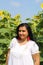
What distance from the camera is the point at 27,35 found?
4496 millimetres

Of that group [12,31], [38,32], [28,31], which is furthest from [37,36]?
[28,31]

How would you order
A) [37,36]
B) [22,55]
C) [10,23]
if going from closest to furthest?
[22,55]
[37,36]
[10,23]

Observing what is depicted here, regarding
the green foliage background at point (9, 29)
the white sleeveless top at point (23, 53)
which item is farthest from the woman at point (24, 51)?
the green foliage background at point (9, 29)

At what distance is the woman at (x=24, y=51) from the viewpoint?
14.4 ft

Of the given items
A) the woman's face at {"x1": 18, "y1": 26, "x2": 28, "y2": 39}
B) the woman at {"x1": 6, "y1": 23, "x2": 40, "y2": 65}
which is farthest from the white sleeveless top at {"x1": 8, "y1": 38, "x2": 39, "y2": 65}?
the woman's face at {"x1": 18, "y1": 26, "x2": 28, "y2": 39}

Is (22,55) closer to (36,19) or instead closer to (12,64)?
(12,64)

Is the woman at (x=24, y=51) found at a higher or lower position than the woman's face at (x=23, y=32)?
lower

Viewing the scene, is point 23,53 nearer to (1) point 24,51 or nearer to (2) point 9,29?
(1) point 24,51

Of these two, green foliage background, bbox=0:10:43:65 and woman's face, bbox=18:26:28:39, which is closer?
woman's face, bbox=18:26:28:39

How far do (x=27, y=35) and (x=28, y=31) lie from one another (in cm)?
6

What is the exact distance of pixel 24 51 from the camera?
440 cm

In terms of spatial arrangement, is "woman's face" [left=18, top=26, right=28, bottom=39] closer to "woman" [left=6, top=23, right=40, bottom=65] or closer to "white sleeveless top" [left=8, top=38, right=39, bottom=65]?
"woman" [left=6, top=23, right=40, bottom=65]

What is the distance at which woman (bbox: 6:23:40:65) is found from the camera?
439 cm

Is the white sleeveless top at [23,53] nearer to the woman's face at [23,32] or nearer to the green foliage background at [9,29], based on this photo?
the woman's face at [23,32]
